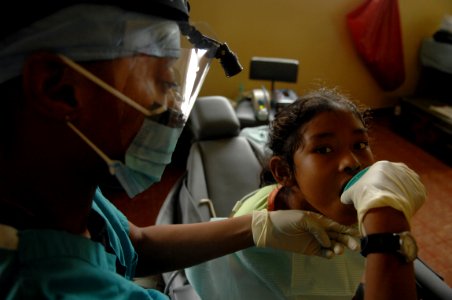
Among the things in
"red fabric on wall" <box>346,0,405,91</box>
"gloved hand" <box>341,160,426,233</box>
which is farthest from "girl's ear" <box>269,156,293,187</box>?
"red fabric on wall" <box>346,0,405,91</box>

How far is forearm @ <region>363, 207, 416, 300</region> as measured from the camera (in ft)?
2.22

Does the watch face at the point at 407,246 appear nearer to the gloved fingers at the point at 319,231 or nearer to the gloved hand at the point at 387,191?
the gloved hand at the point at 387,191

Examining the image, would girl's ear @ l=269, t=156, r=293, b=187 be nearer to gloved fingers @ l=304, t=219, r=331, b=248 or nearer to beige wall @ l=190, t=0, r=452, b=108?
gloved fingers @ l=304, t=219, r=331, b=248

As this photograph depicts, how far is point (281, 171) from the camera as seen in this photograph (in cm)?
127

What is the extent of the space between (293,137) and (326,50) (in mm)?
2551

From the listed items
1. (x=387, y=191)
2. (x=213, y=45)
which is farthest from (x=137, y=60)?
(x=387, y=191)

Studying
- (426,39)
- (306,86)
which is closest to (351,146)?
(306,86)

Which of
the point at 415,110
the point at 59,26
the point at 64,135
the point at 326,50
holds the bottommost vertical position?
the point at 415,110

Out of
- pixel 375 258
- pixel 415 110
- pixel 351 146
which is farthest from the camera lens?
A: pixel 415 110

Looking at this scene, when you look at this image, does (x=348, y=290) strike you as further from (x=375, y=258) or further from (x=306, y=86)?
(x=306, y=86)

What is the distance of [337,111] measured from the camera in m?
1.14

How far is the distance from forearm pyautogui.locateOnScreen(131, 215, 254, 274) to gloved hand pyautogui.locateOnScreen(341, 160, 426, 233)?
0.36 metres

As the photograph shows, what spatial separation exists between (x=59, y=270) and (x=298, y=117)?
0.86m

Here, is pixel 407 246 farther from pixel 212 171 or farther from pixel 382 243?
pixel 212 171
